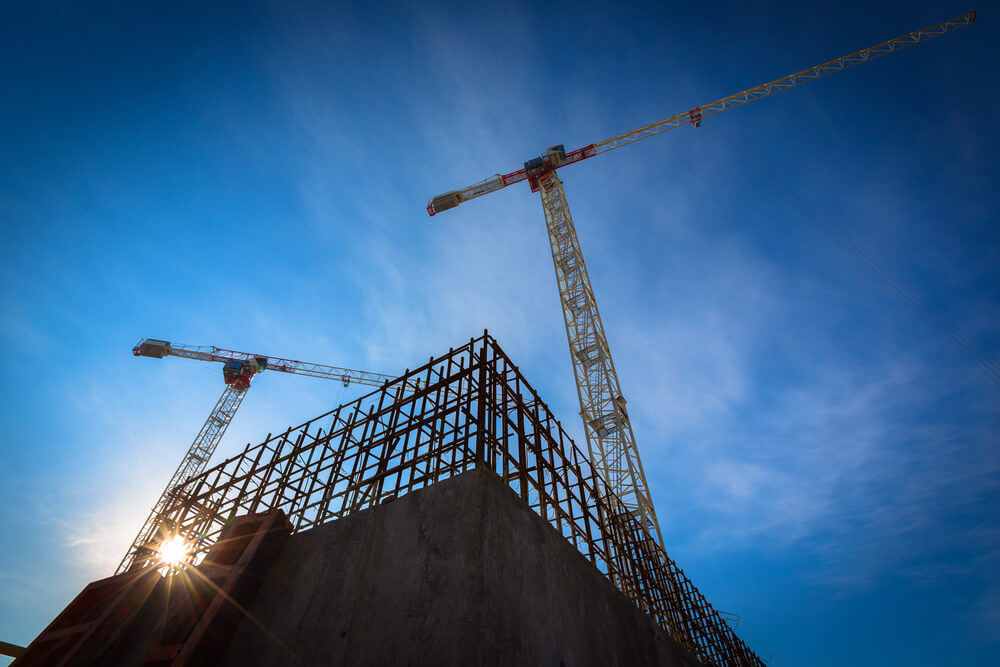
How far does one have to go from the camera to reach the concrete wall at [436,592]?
17.7 feet

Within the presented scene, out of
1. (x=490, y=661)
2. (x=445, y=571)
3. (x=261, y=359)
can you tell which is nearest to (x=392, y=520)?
(x=445, y=571)

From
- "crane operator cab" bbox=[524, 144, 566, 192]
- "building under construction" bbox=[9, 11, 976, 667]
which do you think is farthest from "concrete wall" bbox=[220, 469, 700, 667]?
"crane operator cab" bbox=[524, 144, 566, 192]

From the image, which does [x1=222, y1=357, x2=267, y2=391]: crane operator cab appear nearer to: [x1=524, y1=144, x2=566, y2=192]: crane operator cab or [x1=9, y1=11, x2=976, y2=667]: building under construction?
[x1=524, y1=144, x2=566, y2=192]: crane operator cab

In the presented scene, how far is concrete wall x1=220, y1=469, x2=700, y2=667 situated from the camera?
539 centimetres

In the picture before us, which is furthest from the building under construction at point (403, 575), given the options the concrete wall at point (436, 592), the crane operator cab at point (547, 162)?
the crane operator cab at point (547, 162)

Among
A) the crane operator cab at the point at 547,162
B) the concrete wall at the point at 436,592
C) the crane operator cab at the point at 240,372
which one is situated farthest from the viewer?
the crane operator cab at the point at 240,372

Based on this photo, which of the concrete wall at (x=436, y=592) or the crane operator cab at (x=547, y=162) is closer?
the concrete wall at (x=436, y=592)

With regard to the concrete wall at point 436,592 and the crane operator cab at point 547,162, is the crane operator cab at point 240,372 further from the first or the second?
the concrete wall at point 436,592

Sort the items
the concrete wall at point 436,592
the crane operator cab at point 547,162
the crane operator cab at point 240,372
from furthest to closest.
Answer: the crane operator cab at point 240,372 < the crane operator cab at point 547,162 < the concrete wall at point 436,592

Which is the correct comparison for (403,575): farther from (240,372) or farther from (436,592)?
(240,372)

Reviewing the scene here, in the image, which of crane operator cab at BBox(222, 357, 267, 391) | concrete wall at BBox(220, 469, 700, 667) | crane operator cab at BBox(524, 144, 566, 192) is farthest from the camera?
crane operator cab at BBox(222, 357, 267, 391)

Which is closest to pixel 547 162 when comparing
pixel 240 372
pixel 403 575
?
pixel 403 575

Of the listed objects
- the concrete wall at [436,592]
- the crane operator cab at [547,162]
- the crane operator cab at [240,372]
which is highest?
the crane operator cab at [547,162]

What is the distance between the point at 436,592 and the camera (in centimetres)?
567
